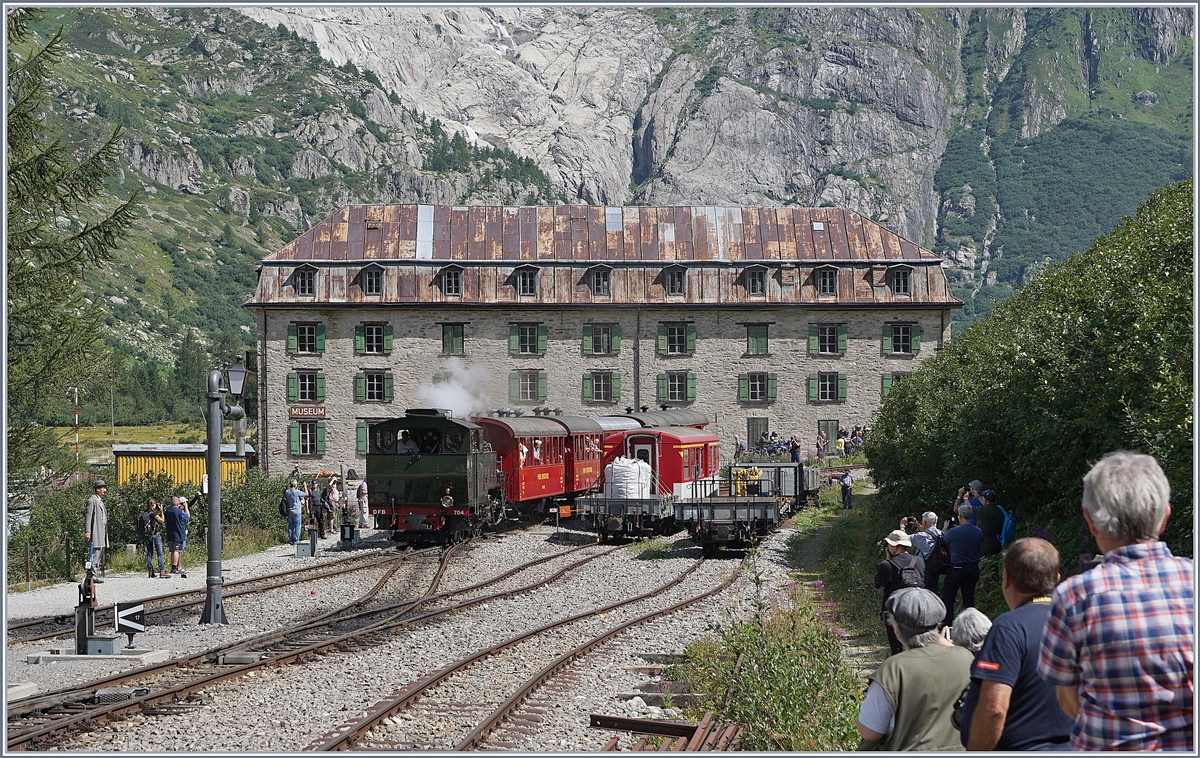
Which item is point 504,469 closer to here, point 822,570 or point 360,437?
point 822,570

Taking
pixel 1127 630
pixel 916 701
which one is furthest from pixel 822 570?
pixel 1127 630

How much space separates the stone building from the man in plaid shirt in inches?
1851

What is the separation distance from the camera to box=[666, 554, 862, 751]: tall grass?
28.7 feet

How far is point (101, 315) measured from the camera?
1991 cm

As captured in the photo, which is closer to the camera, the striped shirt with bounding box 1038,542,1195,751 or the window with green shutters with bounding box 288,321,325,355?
the striped shirt with bounding box 1038,542,1195,751

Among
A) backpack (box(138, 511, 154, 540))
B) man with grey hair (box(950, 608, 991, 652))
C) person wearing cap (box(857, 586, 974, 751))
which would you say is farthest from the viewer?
backpack (box(138, 511, 154, 540))

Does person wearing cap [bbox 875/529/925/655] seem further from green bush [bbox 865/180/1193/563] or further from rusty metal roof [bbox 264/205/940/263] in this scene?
rusty metal roof [bbox 264/205/940/263]

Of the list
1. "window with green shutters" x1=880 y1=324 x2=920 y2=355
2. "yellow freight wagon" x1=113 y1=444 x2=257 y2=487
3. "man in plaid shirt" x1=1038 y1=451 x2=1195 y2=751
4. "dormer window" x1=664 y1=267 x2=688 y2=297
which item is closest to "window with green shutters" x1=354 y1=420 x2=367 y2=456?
"yellow freight wagon" x1=113 y1=444 x2=257 y2=487

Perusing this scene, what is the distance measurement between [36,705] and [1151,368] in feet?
38.8

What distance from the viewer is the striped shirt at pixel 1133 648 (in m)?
3.97

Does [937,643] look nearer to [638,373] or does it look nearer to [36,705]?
[36,705]

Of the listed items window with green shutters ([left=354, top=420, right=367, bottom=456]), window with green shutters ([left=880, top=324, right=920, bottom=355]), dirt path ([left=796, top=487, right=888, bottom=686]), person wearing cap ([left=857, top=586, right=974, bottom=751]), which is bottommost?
dirt path ([left=796, top=487, right=888, bottom=686])

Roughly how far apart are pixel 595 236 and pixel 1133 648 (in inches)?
1971

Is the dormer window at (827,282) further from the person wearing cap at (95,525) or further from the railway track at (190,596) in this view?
the person wearing cap at (95,525)
